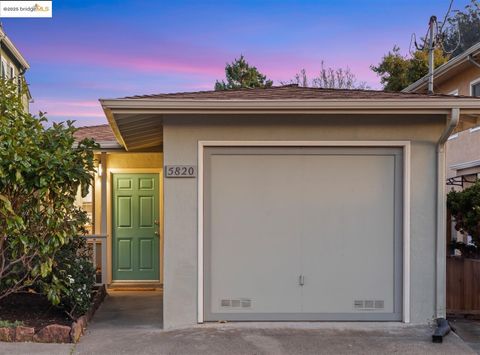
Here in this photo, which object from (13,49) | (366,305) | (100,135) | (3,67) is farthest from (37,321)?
(13,49)

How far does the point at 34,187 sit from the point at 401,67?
20.3 m

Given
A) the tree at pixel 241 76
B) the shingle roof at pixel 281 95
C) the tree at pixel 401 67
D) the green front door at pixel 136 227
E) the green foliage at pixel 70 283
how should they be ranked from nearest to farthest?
the shingle roof at pixel 281 95
the green foliage at pixel 70 283
the green front door at pixel 136 227
the tree at pixel 401 67
the tree at pixel 241 76

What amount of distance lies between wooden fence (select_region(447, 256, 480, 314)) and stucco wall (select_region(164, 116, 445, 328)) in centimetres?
106

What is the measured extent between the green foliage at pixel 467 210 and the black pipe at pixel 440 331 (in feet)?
5.34

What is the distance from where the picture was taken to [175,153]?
6551 mm

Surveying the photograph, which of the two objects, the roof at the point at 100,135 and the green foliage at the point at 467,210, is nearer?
the green foliage at the point at 467,210

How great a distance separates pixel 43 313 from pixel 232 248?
8.37 ft

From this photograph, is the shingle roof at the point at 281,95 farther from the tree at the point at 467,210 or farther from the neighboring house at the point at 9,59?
the neighboring house at the point at 9,59

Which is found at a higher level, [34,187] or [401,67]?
[401,67]

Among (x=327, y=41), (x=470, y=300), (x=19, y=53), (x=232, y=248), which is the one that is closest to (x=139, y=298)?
(x=232, y=248)

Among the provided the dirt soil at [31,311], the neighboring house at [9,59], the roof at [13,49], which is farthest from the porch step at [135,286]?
the roof at [13,49]

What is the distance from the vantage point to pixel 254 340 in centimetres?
593

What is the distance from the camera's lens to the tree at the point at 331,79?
33.8 meters

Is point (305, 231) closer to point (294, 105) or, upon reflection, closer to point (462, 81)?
point (294, 105)
